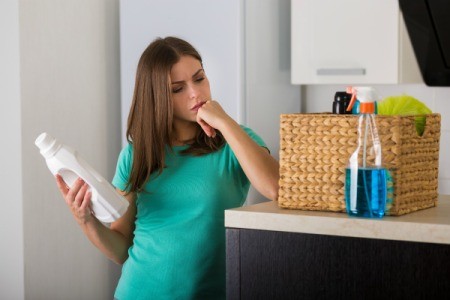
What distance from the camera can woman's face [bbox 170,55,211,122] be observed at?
75.7 inches

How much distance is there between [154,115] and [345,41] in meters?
1.24

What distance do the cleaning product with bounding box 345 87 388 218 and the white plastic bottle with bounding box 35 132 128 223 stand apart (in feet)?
1.81

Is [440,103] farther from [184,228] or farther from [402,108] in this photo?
[402,108]

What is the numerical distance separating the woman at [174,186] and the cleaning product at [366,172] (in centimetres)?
55

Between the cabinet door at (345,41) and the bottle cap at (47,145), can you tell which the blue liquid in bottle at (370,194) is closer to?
the bottle cap at (47,145)

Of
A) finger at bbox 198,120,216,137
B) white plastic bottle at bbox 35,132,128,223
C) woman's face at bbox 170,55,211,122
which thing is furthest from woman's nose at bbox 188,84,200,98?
white plastic bottle at bbox 35,132,128,223

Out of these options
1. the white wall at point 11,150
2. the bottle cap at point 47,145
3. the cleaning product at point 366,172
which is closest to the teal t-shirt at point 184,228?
the bottle cap at point 47,145

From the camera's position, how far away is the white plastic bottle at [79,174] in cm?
164

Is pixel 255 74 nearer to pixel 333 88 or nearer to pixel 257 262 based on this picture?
pixel 333 88

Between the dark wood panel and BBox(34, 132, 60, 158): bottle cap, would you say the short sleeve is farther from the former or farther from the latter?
the dark wood panel

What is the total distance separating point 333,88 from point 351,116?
1968 mm

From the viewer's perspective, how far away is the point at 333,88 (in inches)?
131

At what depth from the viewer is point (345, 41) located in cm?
300

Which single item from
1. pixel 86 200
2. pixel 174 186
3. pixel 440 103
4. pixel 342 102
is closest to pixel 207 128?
pixel 174 186
